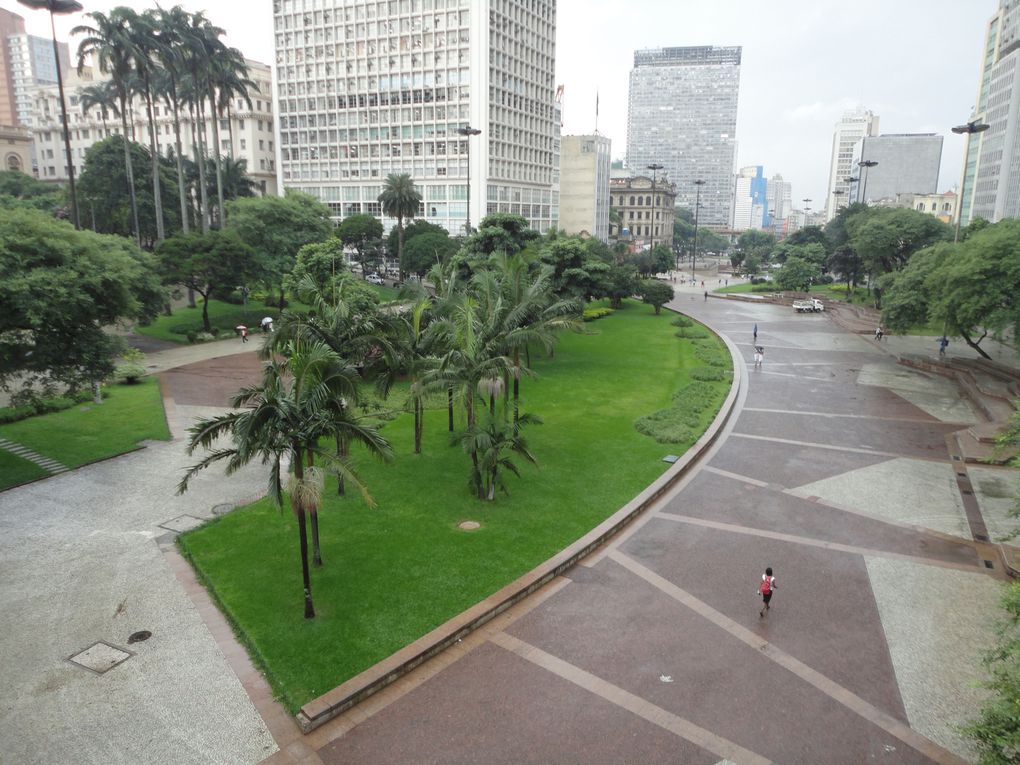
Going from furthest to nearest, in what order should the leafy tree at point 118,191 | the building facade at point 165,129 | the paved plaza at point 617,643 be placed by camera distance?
the building facade at point 165,129, the leafy tree at point 118,191, the paved plaza at point 617,643

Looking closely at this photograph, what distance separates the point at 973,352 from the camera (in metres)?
41.4

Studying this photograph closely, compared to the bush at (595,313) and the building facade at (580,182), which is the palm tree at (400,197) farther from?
the building facade at (580,182)

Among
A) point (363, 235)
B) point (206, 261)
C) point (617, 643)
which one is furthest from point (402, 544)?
point (363, 235)

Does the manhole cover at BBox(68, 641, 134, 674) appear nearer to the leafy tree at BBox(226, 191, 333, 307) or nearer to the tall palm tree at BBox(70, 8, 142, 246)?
the leafy tree at BBox(226, 191, 333, 307)

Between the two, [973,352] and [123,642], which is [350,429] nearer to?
[123,642]

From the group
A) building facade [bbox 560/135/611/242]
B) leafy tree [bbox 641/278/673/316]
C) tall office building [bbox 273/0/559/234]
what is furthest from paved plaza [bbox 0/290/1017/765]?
building facade [bbox 560/135/611/242]

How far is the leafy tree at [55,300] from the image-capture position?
1812 cm

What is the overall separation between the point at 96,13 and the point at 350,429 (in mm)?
49769

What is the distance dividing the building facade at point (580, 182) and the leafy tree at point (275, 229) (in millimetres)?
89485

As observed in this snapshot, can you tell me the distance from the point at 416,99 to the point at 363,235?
32.2 meters

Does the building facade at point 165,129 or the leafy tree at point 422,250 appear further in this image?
the building facade at point 165,129

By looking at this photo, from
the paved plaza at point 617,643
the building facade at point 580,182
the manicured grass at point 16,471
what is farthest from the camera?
the building facade at point 580,182

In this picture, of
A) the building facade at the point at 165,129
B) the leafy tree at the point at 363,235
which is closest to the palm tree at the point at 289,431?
the leafy tree at the point at 363,235

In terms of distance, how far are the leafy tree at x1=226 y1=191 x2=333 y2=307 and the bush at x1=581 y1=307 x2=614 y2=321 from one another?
23.3 metres
